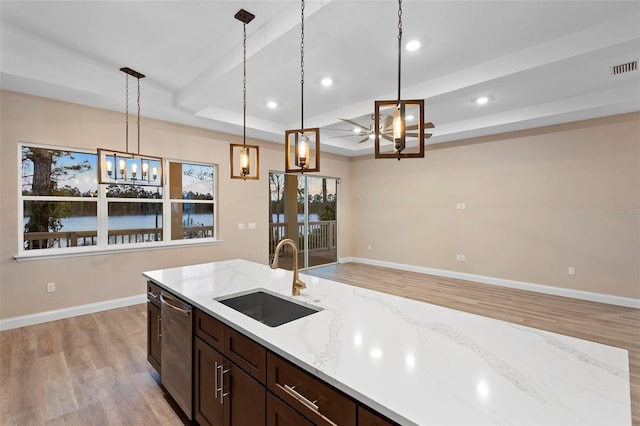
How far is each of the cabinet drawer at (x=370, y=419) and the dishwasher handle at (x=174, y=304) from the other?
1.33 metres

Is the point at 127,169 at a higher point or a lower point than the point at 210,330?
higher

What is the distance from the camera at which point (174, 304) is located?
2029mm

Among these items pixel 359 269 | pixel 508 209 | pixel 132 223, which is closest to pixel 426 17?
pixel 508 209

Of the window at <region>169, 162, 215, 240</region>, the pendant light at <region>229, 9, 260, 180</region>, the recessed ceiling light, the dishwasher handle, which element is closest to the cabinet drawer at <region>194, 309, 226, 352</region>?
the dishwasher handle

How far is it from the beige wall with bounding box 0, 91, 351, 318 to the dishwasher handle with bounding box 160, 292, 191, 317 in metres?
2.73

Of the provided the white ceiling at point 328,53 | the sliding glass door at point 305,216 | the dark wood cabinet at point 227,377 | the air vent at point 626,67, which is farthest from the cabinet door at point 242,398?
the sliding glass door at point 305,216

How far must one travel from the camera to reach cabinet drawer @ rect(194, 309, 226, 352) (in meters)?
1.60

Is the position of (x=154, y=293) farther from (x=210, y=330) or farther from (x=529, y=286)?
(x=529, y=286)

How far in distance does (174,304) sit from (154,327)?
65cm

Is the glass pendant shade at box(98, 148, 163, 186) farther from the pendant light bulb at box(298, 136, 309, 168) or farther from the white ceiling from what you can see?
the pendant light bulb at box(298, 136, 309, 168)

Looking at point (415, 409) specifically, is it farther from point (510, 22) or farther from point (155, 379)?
point (510, 22)

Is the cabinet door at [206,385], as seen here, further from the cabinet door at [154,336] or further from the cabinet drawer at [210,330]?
the cabinet door at [154,336]

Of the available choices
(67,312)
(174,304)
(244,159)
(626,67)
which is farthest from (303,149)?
(67,312)

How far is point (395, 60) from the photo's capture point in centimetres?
325
